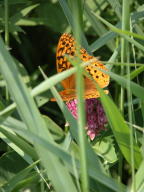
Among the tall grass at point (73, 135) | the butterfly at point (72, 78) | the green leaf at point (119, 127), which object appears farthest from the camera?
the butterfly at point (72, 78)

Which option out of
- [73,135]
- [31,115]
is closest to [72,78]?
[73,135]

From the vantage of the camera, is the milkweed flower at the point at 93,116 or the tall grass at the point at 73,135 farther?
the milkweed flower at the point at 93,116

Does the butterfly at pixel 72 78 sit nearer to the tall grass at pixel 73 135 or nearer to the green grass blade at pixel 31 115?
the tall grass at pixel 73 135

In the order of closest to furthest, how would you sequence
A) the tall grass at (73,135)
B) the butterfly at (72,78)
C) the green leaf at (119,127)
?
1. the tall grass at (73,135)
2. the green leaf at (119,127)
3. the butterfly at (72,78)

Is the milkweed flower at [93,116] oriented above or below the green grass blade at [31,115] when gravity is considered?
below

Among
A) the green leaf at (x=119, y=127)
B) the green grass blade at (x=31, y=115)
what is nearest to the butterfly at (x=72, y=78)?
the green leaf at (x=119, y=127)

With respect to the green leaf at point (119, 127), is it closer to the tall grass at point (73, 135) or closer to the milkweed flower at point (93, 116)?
the tall grass at point (73, 135)

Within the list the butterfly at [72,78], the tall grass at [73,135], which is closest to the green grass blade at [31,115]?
the tall grass at [73,135]

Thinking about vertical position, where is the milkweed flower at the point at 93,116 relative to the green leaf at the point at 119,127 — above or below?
below

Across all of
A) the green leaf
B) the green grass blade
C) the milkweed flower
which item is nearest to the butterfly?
the milkweed flower

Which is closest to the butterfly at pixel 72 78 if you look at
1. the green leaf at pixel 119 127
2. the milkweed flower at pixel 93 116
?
the milkweed flower at pixel 93 116
